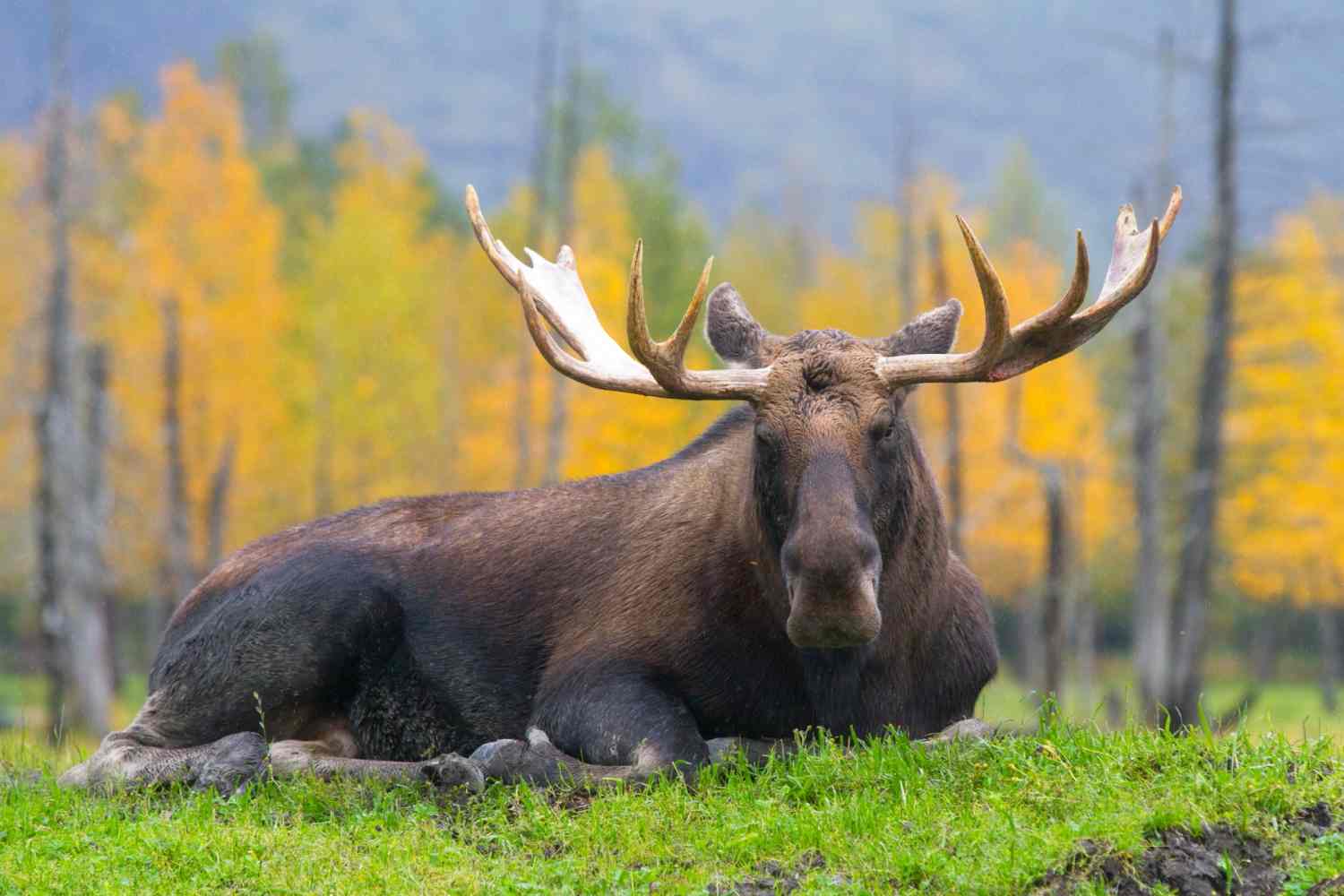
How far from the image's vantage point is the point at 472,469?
124ft

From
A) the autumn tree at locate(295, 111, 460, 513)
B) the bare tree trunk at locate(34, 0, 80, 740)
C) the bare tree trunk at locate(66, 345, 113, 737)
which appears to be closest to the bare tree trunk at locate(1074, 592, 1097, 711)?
the autumn tree at locate(295, 111, 460, 513)

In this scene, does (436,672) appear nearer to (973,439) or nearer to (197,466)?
(197,466)

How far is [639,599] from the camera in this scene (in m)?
7.47

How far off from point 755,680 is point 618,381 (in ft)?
4.99

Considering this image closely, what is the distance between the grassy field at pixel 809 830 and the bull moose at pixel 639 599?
0.42 meters

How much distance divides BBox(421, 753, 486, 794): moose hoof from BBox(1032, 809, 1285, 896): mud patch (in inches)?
97.8

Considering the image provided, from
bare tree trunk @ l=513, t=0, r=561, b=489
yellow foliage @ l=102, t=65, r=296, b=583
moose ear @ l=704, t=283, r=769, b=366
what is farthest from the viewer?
yellow foliage @ l=102, t=65, r=296, b=583

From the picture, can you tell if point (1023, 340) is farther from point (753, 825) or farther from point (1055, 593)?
point (1055, 593)

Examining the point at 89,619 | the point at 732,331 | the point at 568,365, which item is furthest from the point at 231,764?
the point at 89,619

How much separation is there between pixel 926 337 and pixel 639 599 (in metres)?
1.84

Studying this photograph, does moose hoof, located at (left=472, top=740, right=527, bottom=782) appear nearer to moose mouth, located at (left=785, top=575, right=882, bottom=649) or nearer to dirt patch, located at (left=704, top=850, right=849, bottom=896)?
moose mouth, located at (left=785, top=575, right=882, bottom=649)

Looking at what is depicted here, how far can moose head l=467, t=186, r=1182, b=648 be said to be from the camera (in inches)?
240

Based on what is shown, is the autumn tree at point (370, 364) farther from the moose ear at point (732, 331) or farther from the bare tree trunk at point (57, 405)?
the moose ear at point (732, 331)

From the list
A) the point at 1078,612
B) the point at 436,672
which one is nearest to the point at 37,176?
the point at 436,672
